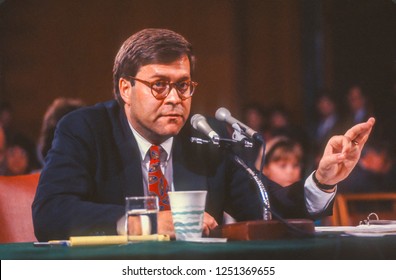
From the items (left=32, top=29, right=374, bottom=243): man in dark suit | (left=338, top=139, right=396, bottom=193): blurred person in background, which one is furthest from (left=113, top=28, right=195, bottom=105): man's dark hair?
(left=338, top=139, right=396, bottom=193): blurred person in background

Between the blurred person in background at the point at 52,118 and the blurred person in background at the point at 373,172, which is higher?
the blurred person in background at the point at 52,118

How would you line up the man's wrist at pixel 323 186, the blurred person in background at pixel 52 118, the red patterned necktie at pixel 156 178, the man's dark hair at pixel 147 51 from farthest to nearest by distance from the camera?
the blurred person in background at pixel 52 118 → the man's dark hair at pixel 147 51 → the red patterned necktie at pixel 156 178 → the man's wrist at pixel 323 186

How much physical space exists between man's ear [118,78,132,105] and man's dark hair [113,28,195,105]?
0.05 feet

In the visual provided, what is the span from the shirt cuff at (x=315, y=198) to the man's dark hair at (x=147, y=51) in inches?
21.9

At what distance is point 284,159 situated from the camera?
2.28 metres

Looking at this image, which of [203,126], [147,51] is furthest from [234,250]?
[147,51]

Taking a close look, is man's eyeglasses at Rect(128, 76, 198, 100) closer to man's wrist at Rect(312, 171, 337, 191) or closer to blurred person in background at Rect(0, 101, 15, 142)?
man's wrist at Rect(312, 171, 337, 191)

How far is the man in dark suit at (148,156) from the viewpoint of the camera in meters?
1.80

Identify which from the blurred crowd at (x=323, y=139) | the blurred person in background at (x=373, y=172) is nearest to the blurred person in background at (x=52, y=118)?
the blurred crowd at (x=323, y=139)

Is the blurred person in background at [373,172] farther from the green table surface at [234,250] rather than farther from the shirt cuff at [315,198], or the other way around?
the green table surface at [234,250]

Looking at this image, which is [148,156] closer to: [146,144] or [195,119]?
[146,144]

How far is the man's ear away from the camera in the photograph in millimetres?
2068
